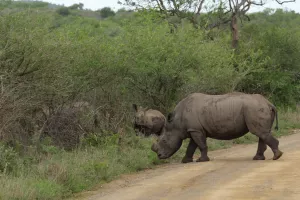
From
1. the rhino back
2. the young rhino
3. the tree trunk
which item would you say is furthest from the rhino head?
the tree trunk

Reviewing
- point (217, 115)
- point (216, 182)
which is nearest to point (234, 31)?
point (217, 115)

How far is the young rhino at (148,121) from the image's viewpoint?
54.6 feet

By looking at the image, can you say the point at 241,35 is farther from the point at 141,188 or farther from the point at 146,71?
the point at 141,188

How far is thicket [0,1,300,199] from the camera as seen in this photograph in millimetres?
11414

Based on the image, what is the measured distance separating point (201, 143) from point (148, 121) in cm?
309

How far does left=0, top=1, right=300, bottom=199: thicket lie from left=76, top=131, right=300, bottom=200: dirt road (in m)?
0.73

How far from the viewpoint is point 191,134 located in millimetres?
14297

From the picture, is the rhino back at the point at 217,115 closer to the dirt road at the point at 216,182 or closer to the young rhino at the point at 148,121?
the dirt road at the point at 216,182

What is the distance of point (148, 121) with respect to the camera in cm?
1689

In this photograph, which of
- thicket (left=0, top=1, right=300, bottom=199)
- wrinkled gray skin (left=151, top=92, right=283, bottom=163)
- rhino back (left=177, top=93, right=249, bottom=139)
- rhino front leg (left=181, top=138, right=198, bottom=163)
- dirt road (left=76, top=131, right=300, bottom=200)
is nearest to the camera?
dirt road (left=76, top=131, right=300, bottom=200)

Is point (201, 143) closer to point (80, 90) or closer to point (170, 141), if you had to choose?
point (170, 141)

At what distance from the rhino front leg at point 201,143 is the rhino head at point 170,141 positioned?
375 millimetres

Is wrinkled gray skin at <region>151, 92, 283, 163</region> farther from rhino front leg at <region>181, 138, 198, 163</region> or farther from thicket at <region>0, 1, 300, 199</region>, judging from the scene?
thicket at <region>0, 1, 300, 199</region>

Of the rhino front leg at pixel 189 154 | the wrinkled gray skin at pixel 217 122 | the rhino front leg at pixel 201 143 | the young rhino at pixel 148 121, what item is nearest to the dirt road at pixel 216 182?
the rhino front leg at pixel 201 143
